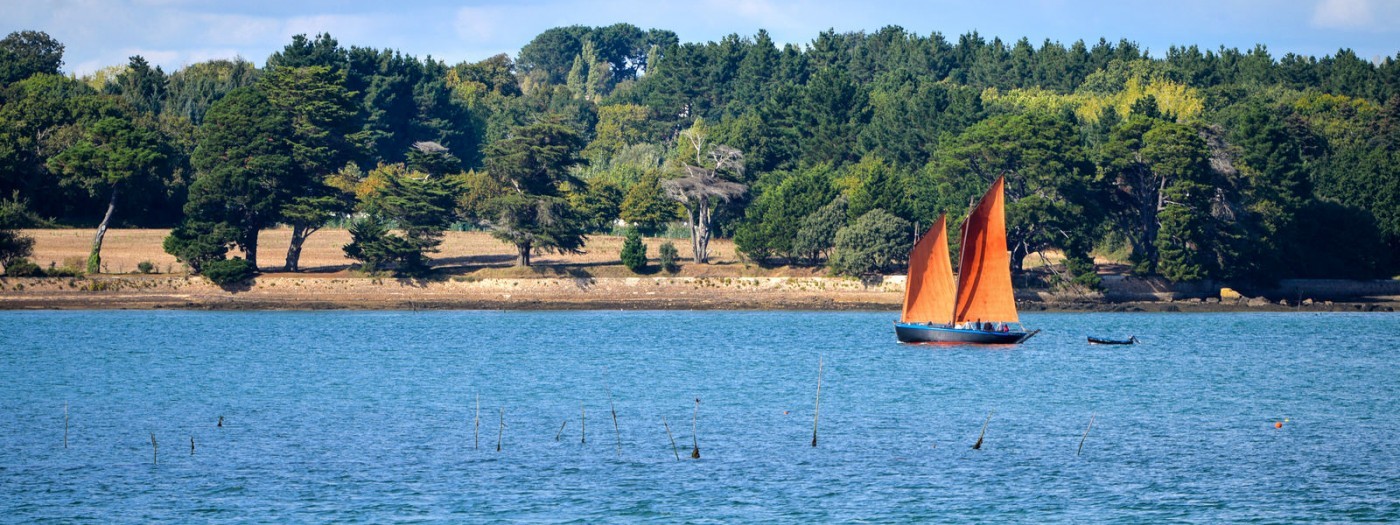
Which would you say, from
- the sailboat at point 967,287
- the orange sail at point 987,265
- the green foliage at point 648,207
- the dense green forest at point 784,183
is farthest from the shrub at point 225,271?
the orange sail at point 987,265

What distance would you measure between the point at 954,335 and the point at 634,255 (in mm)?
→ 38706

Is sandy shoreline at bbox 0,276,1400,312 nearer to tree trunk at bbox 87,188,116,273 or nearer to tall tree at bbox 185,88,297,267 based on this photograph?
tree trunk at bbox 87,188,116,273

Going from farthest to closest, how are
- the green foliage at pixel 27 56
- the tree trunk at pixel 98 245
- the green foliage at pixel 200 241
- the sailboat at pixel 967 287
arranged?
the green foliage at pixel 27 56
the tree trunk at pixel 98 245
the green foliage at pixel 200 241
the sailboat at pixel 967 287

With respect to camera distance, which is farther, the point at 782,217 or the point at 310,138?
the point at 310,138

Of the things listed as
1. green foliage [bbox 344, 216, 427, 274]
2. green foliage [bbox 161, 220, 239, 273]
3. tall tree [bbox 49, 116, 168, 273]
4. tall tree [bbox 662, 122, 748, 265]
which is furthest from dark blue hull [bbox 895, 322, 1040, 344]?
tall tree [bbox 49, 116, 168, 273]

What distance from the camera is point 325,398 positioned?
52000 mm

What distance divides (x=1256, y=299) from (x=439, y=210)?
181 ft

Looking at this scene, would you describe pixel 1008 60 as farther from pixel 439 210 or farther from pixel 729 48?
pixel 439 210

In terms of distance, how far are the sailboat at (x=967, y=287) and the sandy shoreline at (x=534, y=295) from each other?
1100 inches

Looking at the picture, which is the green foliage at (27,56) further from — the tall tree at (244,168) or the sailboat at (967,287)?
the sailboat at (967,287)

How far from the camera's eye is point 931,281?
75.1m

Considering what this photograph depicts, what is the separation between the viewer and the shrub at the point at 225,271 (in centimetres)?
10225

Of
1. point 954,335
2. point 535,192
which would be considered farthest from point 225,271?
point 954,335

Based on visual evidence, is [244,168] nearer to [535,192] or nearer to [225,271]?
[225,271]
